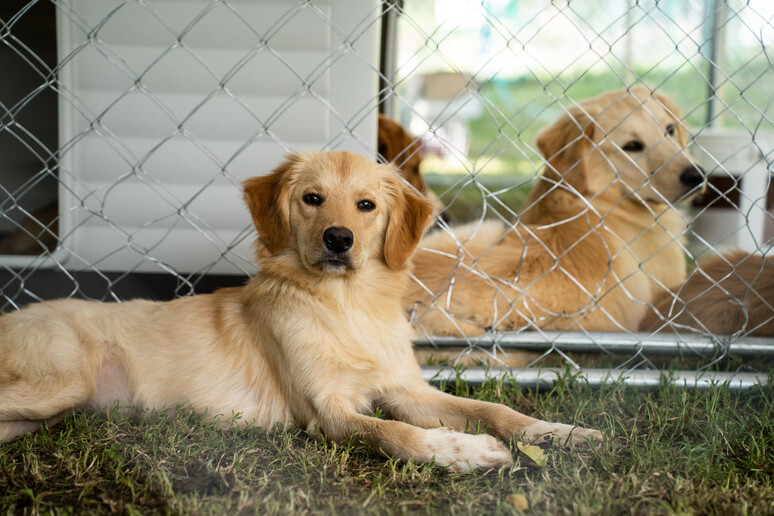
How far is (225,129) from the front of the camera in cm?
310

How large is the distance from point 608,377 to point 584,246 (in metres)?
0.72

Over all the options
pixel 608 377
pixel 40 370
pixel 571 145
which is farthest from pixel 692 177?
pixel 40 370

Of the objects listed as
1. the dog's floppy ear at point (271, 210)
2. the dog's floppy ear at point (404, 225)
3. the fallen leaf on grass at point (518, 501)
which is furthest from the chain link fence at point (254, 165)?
the fallen leaf on grass at point (518, 501)

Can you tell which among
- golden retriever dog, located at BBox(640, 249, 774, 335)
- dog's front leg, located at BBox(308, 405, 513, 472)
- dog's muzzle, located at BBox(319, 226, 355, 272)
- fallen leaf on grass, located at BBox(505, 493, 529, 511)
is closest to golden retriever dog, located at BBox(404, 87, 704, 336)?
golden retriever dog, located at BBox(640, 249, 774, 335)

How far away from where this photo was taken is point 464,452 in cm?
195

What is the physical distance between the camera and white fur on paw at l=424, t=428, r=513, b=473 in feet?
6.35

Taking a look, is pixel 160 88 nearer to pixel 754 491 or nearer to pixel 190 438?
pixel 190 438

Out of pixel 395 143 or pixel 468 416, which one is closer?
pixel 468 416

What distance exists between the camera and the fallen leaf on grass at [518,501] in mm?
1729

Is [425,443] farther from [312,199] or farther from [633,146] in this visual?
[633,146]

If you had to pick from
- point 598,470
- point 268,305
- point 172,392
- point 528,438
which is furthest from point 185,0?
point 598,470

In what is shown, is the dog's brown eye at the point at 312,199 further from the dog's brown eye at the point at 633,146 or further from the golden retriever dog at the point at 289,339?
the dog's brown eye at the point at 633,146

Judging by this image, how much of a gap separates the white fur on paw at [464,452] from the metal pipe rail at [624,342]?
790 mm

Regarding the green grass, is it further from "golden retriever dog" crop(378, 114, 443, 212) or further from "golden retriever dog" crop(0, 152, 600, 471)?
"golden retriever dog" crop(378, 114, 443, 212)
